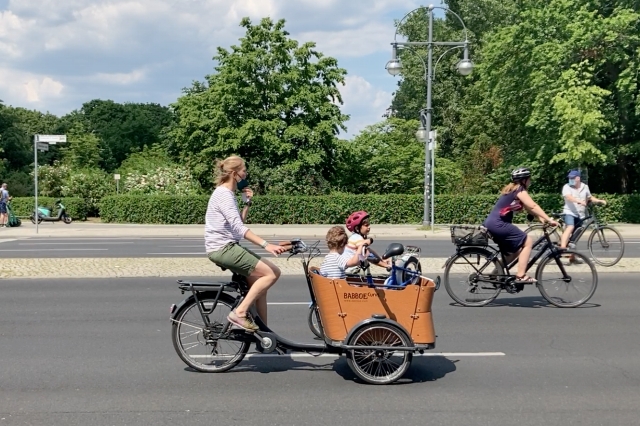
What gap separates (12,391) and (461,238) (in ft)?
18.7

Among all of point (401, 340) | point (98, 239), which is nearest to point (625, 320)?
point (401, 340)

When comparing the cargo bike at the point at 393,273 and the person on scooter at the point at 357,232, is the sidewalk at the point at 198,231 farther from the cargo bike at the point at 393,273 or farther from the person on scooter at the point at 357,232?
the cargo bike at the point at 393,273

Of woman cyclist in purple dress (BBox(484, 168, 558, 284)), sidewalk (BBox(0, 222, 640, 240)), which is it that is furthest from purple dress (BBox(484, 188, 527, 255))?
sidewalk (BBox(0, 222, 640, 240))

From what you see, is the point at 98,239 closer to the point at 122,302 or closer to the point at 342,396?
the point at 122,302

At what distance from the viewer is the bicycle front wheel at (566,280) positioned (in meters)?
9.13

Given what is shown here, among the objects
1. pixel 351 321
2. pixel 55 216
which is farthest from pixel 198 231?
pixel 351 321

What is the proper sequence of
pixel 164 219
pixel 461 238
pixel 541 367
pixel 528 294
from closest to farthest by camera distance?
pixel 541 367
pixel 461 238
pixel 528 294
pixel 164 219

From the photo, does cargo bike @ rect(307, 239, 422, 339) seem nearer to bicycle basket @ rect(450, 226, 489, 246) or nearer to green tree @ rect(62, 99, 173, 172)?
bicycle basket @ rect(450, 226, 489, 246)

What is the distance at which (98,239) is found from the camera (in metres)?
22.9

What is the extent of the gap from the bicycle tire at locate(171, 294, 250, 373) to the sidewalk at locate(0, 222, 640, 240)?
53.9 ft

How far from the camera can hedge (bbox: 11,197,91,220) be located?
35031mm

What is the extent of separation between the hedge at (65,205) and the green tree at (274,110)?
240 inches

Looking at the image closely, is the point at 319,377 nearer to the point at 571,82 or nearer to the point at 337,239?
the point at 337,239

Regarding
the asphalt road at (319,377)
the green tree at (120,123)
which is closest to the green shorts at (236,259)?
the asphalt road at (319,377)
